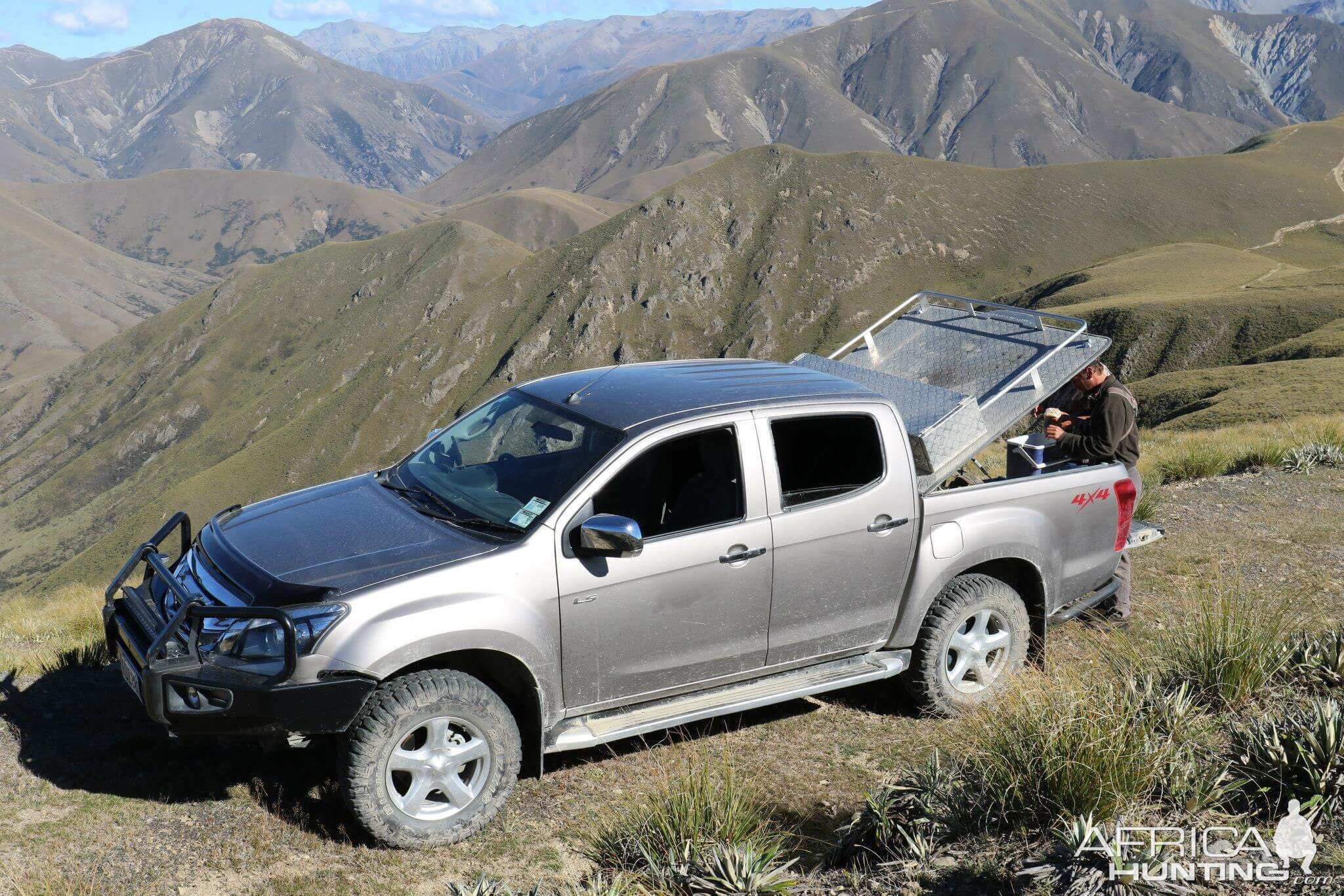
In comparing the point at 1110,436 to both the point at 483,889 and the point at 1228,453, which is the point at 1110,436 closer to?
the point at 483,889

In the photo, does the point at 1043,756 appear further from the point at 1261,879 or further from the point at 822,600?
the point at 822,600

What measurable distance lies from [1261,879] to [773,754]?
8.33 ft

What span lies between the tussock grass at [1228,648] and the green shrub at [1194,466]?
7225 mm

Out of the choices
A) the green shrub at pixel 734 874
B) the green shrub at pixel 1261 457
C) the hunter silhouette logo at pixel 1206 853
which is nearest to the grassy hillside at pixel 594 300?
the green shrub at pixel 1261 457

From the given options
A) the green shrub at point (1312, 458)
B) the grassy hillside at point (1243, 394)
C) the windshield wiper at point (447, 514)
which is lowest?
the grassy hillside at point (1243, 394)

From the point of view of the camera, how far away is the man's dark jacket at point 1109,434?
7059 millimetres

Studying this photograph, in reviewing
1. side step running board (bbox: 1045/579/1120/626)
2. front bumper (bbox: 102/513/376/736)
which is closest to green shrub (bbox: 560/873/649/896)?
front bumper (bbox: 102/513/376/736)

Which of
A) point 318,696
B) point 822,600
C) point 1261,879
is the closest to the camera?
point 1261,879

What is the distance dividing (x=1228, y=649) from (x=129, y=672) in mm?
5422

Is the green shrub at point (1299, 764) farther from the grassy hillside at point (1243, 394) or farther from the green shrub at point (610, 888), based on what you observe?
the grassy hillside at point (1243, 394)

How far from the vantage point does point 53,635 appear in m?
7.69

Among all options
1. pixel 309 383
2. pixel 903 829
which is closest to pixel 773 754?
pixel 903 829

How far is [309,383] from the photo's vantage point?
148625mm

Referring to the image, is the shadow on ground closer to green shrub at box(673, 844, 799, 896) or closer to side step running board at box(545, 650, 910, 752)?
side step running board at box(545, 650, 910, 752)
